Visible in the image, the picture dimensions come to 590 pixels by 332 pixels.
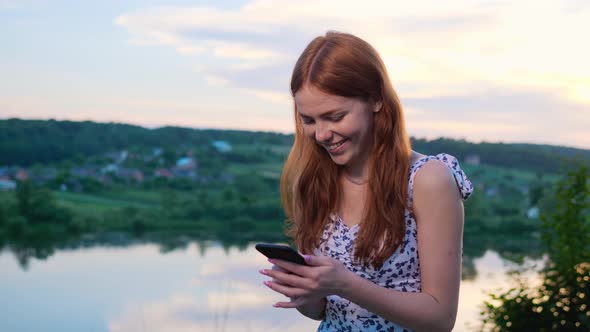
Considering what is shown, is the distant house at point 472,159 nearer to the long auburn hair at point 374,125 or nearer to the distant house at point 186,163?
the distant house at point 186,163

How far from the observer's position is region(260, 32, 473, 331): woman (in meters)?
1.53

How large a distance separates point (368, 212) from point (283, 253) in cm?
31

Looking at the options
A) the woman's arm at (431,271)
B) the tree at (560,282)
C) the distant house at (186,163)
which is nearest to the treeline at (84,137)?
the distant house at (186,163)

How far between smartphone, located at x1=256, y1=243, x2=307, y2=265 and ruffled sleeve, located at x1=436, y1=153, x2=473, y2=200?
413 mm

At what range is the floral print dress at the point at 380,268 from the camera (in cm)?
164

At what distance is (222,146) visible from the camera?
21266mm

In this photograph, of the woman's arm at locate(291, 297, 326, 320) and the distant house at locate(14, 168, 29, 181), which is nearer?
the woman's arm at locate(291, 297, 326, 320)

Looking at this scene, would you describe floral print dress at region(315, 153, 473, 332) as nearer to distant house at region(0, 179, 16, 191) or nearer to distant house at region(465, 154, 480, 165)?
distant house at region(465, 154, 480, 165)

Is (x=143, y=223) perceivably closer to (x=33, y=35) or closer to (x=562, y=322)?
(x=33, y=35)

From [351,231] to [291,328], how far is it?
4.11 meters

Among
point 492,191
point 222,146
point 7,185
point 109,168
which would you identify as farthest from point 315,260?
point 7,185

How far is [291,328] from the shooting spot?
568 centimetres

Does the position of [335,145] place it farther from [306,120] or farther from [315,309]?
[315,309]

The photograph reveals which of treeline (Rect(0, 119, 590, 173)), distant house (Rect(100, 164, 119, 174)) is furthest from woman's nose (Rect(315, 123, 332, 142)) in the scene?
distant house (Rect(100, 164, 119, 174))
